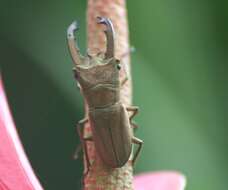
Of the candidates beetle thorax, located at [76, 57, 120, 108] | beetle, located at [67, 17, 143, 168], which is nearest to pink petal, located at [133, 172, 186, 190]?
beetle, located at [67, 17, 143, 168]

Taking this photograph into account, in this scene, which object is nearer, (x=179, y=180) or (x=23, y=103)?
(x=179, y=180)

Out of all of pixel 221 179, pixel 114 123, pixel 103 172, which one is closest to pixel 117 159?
pixel 103 172

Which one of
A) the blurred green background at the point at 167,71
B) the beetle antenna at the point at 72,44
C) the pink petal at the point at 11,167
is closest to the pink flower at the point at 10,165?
the pink petal at the point at 11,167

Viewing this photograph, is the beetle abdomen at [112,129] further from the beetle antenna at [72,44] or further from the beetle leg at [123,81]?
the beetle antenna at [72,44]

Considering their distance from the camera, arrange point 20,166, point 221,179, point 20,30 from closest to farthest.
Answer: point 20,166
point 221,179
point 20,30

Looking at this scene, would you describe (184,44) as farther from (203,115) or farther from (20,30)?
(20,30)

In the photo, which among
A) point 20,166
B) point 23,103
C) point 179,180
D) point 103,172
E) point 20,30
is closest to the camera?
point 20,166
